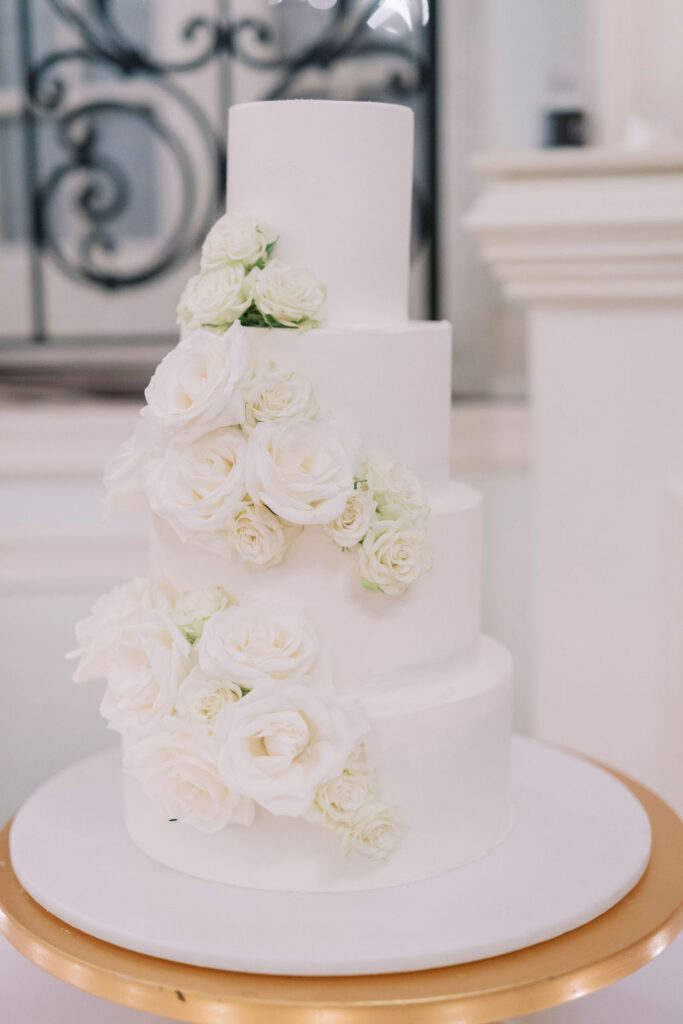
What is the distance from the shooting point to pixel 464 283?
234 centimetres

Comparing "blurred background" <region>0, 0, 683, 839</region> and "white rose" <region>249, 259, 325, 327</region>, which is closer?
"white rose" <region>249, 259, 325, 327</region>

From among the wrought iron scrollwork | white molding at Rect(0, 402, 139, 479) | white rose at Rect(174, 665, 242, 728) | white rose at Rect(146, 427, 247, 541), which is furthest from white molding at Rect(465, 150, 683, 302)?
white rose at Rect(174, 665, 242, 728)

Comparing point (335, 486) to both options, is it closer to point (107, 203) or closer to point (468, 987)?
point (468, 987)

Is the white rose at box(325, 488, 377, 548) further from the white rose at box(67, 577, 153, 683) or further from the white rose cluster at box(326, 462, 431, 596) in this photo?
the white rose at box(67, 577, 153, 683)

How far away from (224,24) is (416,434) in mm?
1611

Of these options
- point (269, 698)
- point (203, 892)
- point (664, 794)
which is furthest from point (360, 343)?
point (664, 794)

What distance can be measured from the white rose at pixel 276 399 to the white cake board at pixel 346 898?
1.40ft

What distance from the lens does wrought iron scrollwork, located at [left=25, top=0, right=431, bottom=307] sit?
7.36 ft

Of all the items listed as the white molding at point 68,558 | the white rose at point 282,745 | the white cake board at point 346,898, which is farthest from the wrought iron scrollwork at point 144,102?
the white rose at point 282,745

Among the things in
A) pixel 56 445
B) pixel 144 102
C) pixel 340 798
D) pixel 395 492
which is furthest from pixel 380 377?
pixel 144 102

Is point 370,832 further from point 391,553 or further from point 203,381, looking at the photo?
point 203,381

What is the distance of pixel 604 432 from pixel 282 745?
1.26 meters

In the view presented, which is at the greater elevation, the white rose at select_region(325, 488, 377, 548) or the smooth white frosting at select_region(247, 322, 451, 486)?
the smooth white frosting at select_region(247, 322, 451, 486)

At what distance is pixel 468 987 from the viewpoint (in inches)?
33.1
